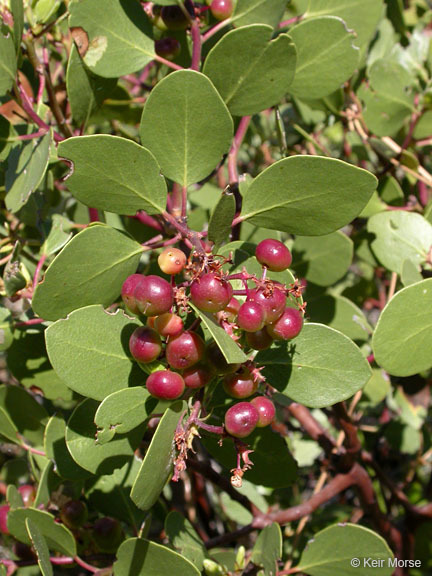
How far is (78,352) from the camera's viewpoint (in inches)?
34.8

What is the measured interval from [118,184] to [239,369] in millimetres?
320

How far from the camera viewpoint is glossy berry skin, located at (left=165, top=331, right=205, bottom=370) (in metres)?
0.82

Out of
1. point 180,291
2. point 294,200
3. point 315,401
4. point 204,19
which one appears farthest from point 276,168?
point 204,19

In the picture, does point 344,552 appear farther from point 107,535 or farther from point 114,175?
point 114,175

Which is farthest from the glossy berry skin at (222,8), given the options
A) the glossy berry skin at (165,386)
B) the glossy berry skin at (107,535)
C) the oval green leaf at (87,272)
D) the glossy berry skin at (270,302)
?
the glossy berry skin at (107,535)

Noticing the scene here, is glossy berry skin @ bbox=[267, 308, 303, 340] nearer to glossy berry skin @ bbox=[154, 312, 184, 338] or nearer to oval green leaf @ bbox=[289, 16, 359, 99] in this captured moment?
glossy berry skin @ bbox=[154, 312, 184, 338]

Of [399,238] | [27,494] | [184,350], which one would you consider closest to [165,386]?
[184,350]

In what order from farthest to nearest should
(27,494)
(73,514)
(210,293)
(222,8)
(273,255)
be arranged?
(27,494) → (73,514) → (222,8) → (273,255) → (210,293)

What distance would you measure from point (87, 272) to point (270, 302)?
11.5 inches

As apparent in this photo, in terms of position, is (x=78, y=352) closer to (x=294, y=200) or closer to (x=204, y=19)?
(x=294, y=200)

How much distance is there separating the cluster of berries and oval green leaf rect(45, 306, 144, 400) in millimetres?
62

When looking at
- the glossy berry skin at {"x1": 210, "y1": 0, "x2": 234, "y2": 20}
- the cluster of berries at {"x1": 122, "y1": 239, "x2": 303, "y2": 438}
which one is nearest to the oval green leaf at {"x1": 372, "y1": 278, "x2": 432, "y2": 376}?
the cluster of berries at {"x1": 122, "y1": 239, "x2": 303, "y2": 438}

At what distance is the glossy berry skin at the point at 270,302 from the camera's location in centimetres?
80

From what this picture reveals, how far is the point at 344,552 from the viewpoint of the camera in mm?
1129
